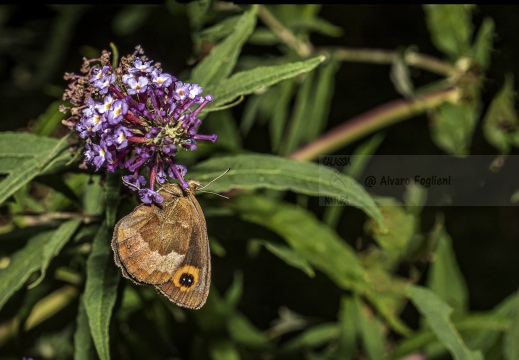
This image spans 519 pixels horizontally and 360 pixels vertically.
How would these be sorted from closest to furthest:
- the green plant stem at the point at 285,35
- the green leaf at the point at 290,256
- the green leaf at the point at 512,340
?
1. the green leaf at the point at 290,256
2. the green leaf at the point at 512,340
3. the green plant stem at the point at 285,35

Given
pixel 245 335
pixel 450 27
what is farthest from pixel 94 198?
pixel 450 27

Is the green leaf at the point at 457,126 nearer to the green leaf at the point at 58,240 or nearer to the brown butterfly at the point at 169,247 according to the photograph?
the brown butterfly at the point at 169,247

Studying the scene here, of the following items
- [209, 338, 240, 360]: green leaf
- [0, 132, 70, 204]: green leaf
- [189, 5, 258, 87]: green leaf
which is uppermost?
[189, 5, 258, 87]: green leaf

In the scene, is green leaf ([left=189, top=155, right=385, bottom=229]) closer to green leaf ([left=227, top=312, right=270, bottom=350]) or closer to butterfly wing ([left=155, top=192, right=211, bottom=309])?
butterfly wing ([left=155, top=192, right=211, bottom=309])

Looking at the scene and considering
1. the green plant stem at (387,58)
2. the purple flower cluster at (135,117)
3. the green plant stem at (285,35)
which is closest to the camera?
the purple flower cluster at (135,117)

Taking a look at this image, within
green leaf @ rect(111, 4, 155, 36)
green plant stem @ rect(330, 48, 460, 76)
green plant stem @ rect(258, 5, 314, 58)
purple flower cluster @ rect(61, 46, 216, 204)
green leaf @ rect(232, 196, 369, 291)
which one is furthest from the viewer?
green leaf @ rect(111, 4, 155, 36)

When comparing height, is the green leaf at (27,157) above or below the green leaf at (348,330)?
above

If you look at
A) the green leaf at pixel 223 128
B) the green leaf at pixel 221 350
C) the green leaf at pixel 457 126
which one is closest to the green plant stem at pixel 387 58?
the green leaf at pixel 457 126

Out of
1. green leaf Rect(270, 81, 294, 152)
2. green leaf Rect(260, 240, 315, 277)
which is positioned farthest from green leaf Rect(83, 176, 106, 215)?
green leaf Rect(270, 81, 294, 152)
